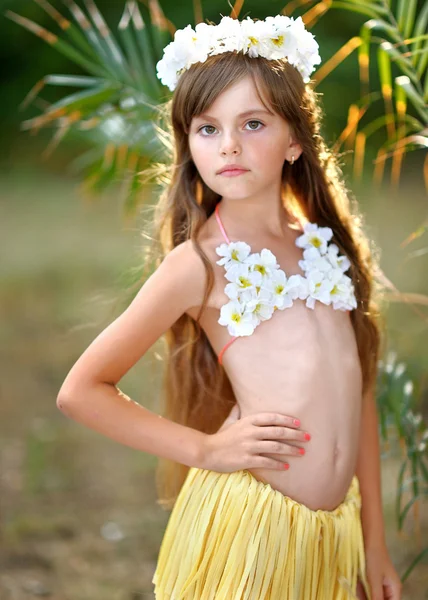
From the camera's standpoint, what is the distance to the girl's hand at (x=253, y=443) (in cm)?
146

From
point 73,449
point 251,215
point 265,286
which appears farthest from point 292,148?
point 73,449

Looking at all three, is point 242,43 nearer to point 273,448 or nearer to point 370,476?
point 273,448

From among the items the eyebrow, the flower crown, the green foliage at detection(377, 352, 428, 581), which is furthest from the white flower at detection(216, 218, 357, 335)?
the green foliage at detection(377, 352, 428, 581)

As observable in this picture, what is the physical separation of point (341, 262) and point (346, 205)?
0.52 feet

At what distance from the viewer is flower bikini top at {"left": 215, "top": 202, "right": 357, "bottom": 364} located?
148 centimetres

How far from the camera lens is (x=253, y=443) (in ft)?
4.79

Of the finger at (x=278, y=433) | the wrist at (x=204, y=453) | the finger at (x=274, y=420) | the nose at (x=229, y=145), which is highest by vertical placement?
the nose at (x=229, y=145)

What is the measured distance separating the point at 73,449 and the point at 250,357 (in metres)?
2.43

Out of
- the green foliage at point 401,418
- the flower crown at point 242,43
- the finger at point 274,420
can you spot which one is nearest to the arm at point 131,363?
the finger at point 274,420

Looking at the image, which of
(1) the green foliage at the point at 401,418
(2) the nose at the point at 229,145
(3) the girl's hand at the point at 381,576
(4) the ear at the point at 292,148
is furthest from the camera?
(1) the green foliage at the point at 401,418

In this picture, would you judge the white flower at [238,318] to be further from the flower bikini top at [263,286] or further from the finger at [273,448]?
the finger at [273,448]

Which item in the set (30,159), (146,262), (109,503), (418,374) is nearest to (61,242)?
(30,159)

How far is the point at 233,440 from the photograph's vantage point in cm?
148

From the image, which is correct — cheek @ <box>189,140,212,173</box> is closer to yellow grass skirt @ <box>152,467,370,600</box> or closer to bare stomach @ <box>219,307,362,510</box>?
bare stomach @ <box>219,307,362,510</box>
